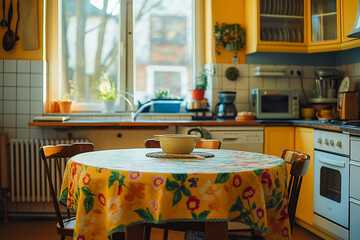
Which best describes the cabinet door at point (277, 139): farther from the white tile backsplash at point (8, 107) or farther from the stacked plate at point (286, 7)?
the white tile backsplash at point (8, 107)

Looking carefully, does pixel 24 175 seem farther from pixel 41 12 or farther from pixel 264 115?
pixel 264 115

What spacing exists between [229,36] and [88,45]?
1.44 metres

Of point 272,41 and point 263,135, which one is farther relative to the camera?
point 272,41

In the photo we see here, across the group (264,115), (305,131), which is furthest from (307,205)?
(264,115)

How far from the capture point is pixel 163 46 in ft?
14.1

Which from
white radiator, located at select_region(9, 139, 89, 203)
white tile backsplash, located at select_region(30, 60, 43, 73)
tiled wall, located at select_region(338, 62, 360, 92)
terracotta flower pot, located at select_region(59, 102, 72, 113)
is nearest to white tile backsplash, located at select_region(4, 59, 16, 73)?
white tile backsplash, located at select_region(30, 60, 43, 73)

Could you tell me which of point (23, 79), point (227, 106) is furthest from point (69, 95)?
point (227, 106)

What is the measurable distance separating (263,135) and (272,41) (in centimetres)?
98

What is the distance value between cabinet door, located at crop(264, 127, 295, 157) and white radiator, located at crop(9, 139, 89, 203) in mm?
1843

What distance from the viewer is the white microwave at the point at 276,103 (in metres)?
3.88

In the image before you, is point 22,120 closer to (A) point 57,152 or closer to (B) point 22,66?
(B) point 22,66

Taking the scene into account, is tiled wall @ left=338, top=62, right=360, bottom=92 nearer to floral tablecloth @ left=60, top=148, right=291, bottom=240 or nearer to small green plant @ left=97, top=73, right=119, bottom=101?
small green plant @ left=97, top=73, right=119, bottom=101

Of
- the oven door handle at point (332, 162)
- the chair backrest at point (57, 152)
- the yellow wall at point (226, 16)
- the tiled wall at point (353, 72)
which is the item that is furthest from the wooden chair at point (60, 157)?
the tiled wall at point (353, 72)

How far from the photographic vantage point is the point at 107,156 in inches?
71.1
